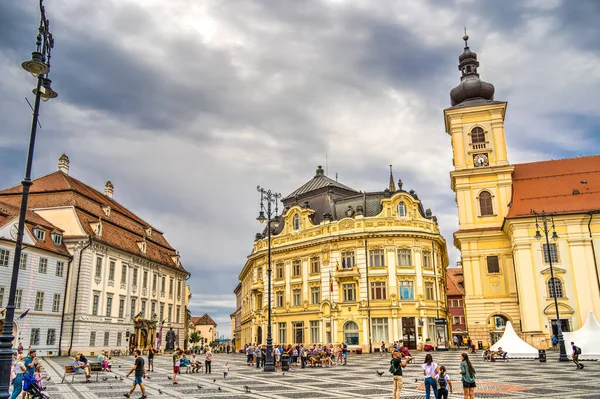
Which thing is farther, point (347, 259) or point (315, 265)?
point (315, 265)

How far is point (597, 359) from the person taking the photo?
1257 inches

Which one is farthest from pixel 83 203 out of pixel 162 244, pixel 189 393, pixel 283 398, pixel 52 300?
pixel 283 398

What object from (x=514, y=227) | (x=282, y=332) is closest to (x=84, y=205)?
(x=282, y=332)

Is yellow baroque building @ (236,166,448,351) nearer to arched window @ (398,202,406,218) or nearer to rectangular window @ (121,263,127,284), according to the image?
arched window @ (398,202,406,218)

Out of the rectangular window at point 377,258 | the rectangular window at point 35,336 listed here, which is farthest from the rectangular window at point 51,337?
the rectangular window at point 377,258

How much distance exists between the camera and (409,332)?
160 ft

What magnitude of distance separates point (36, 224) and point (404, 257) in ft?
114

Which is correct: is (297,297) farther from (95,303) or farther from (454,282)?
(454,282)

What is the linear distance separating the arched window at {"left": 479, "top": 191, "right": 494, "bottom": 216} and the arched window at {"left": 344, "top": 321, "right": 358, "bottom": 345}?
17.5 m

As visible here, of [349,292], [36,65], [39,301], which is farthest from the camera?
[349,292]

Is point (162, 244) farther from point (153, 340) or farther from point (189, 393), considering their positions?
point (189, 393)

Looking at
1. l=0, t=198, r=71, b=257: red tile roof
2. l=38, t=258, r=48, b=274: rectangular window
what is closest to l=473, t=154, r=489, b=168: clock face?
l=0, t=198, r=71, b=257: red tile roof

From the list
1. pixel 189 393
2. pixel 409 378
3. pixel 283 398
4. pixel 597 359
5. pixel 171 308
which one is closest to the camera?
pixel 283 398

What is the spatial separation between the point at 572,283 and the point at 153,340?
43157mm
